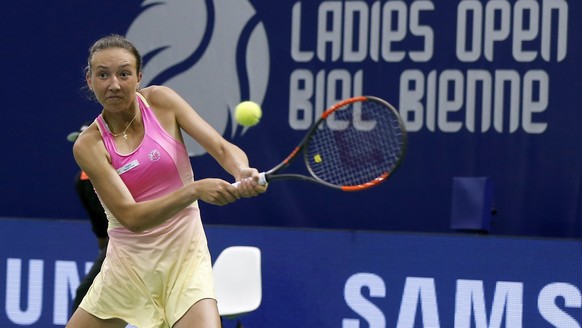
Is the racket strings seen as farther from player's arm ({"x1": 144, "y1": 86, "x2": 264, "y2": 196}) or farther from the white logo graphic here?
the white logo graphic

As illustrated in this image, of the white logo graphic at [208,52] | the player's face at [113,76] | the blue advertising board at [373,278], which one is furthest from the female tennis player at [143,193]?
the white logo graphic at [208,52]

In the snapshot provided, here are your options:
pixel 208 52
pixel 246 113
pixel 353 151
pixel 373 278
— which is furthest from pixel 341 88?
pixel 353 151

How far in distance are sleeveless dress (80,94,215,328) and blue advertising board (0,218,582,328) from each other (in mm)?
2185

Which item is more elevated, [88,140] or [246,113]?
[246,113]

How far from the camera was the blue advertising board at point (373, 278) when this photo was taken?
19.7 ft

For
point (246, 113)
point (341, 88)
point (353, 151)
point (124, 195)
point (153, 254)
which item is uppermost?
point (341, 88)

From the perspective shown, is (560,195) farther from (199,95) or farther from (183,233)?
(183,233)

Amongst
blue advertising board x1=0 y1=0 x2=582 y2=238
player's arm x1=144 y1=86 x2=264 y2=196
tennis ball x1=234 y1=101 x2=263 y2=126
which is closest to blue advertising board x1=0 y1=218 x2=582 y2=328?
blue advertising board x1=0 y1=0 x2=582 y2=238

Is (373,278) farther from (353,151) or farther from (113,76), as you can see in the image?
(113,76)

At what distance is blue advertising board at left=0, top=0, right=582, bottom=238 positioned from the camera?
649cm

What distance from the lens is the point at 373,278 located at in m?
6.30

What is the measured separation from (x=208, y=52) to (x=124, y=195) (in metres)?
3.18

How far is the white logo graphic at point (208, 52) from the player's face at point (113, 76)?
119 inches

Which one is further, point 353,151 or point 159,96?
point 353,151
